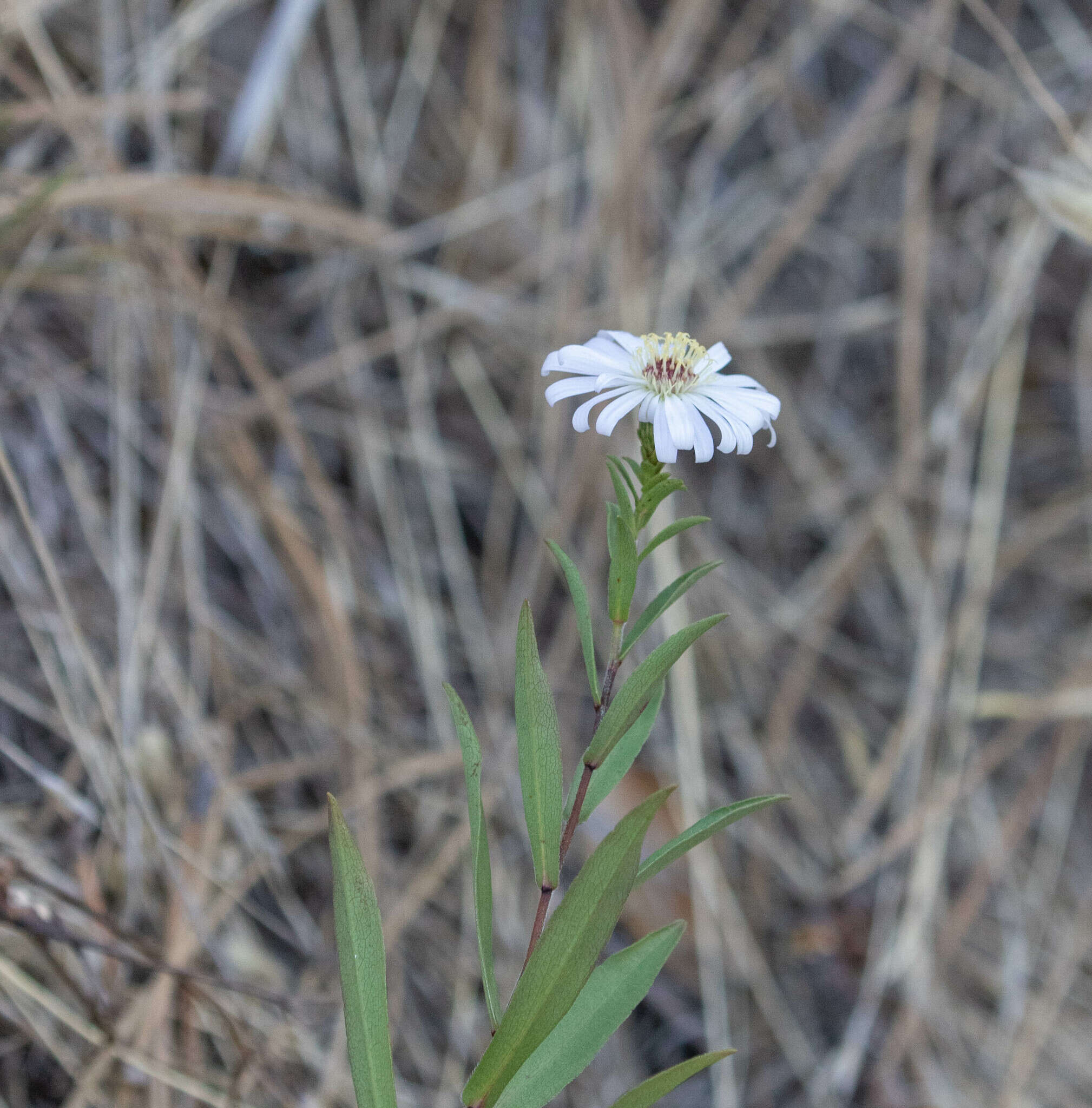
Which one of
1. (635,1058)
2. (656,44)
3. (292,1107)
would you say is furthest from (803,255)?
(292,1107)

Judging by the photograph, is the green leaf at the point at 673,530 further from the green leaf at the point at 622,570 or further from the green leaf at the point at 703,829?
the green leaf at the point at 703,829

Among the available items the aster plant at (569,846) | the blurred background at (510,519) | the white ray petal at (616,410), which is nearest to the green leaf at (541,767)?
the aster plant at (569,846)

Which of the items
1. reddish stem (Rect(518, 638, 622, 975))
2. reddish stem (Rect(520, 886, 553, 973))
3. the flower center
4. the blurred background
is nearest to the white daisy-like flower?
the flower center

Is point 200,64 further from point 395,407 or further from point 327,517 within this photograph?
point 327,517

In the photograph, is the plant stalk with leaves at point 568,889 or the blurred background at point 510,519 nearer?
the plant stalk with leaves at point 568,889

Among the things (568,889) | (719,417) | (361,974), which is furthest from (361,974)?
(719,417)

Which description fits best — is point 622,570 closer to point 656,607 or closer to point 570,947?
point 656,607

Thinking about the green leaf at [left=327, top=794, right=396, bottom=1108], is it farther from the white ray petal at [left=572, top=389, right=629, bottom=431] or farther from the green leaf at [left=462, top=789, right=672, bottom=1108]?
the white ray petal at [left=572, top=389, right=629, bottom=431]
